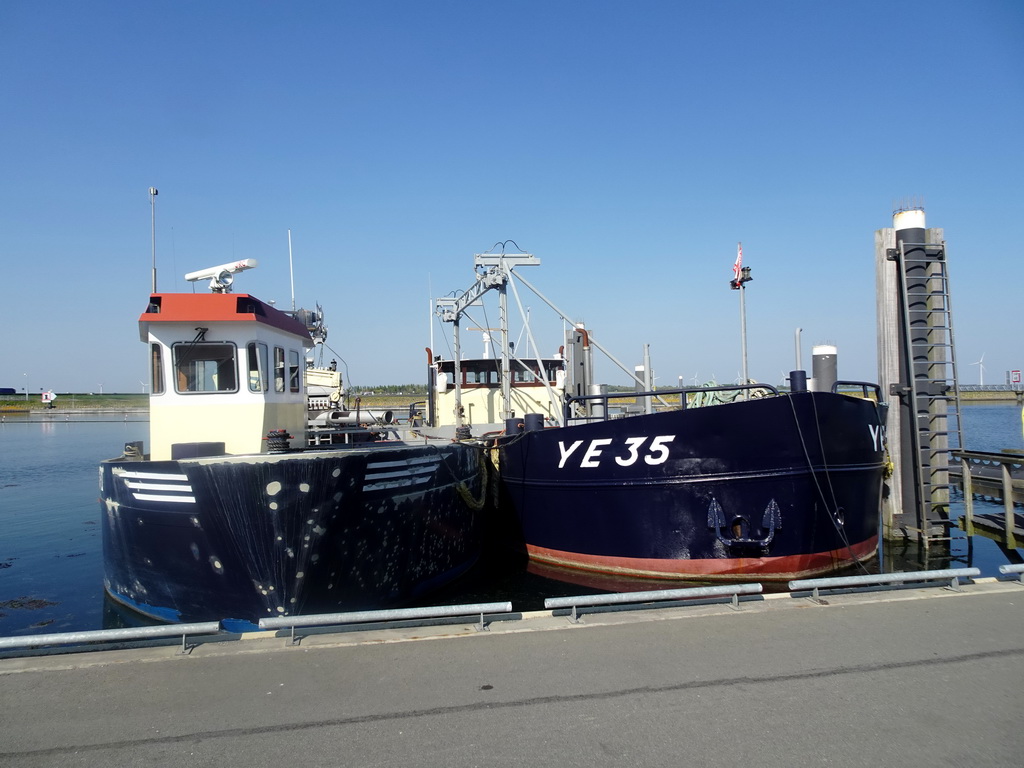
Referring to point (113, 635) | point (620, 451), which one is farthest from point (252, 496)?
point (620, 451)

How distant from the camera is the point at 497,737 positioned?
3283 mm

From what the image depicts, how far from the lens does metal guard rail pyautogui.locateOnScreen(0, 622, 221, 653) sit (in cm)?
419

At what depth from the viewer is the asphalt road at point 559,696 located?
314 centimetres

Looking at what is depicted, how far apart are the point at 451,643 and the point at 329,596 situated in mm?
2385

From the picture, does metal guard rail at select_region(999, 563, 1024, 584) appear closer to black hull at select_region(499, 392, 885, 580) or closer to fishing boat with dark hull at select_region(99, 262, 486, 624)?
black hull at select_region(499, 392, 885, 580)

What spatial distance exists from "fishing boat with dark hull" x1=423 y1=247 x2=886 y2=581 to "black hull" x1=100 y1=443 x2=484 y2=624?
2.55 meters

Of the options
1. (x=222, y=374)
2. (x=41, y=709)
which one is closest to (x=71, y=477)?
(x=222, y=374)

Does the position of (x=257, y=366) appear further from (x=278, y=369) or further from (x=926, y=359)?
(x=926, y=359)

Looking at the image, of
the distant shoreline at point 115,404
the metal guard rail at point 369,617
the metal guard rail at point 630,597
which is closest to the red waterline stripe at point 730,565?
the metal guard rail at point 630,597

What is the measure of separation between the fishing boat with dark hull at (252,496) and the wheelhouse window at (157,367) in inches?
0.7

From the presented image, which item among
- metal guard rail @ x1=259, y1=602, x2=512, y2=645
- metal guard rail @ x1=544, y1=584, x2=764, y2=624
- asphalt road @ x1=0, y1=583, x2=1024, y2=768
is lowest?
asphalt road @ x1=0, y1=583, x2=1024, y2=768

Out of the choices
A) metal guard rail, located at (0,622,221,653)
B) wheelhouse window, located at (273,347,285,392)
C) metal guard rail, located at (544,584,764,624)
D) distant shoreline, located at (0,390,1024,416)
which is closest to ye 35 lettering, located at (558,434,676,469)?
metal guard rail, located at (544,584,764,624)

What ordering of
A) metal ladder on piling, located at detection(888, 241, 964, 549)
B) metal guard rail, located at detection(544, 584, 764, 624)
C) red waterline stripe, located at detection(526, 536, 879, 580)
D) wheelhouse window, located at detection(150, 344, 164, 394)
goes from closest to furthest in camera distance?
metal guard rail, located at detection(544, 584, 764, 624) < wheelhouse window, located at detection(150, 344, 164, 394) < red waterline stripe, located at detection(526, 536, 879, 580) < metal ladder on piling, located at detection(888, 241, 964, 549)

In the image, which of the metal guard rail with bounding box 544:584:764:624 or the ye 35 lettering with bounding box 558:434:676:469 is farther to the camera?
the ye 35 lettering with bounding box 558:434:676:469
